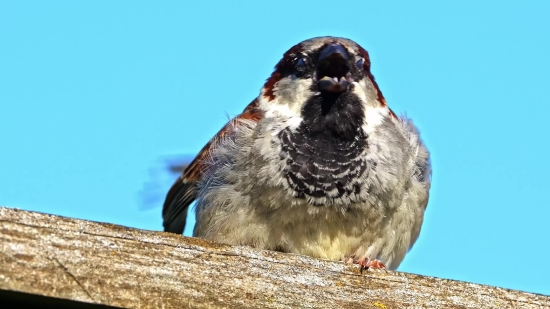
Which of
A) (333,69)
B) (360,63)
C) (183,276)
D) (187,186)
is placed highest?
(360,63)

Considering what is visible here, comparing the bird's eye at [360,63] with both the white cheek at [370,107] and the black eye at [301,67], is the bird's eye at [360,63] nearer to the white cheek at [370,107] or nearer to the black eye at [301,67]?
the white cheek at [370,107]

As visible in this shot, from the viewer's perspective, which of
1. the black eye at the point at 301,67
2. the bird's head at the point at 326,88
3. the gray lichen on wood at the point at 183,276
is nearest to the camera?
the gray lichen on wood at the point at 183,276

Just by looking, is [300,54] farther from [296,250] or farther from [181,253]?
[181,253]

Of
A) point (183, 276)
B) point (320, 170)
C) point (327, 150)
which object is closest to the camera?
point (183, 276)

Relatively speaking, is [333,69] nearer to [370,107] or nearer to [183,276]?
[370,107]

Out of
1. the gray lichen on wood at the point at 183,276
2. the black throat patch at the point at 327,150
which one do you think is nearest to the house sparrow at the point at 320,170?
the black throat patch at the point at 327,150

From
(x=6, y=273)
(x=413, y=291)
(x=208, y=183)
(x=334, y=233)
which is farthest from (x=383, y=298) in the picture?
(x=208, y=183)

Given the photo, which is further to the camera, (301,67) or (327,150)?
(301,67)

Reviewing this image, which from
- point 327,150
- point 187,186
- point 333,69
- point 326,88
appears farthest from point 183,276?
point 187,186
